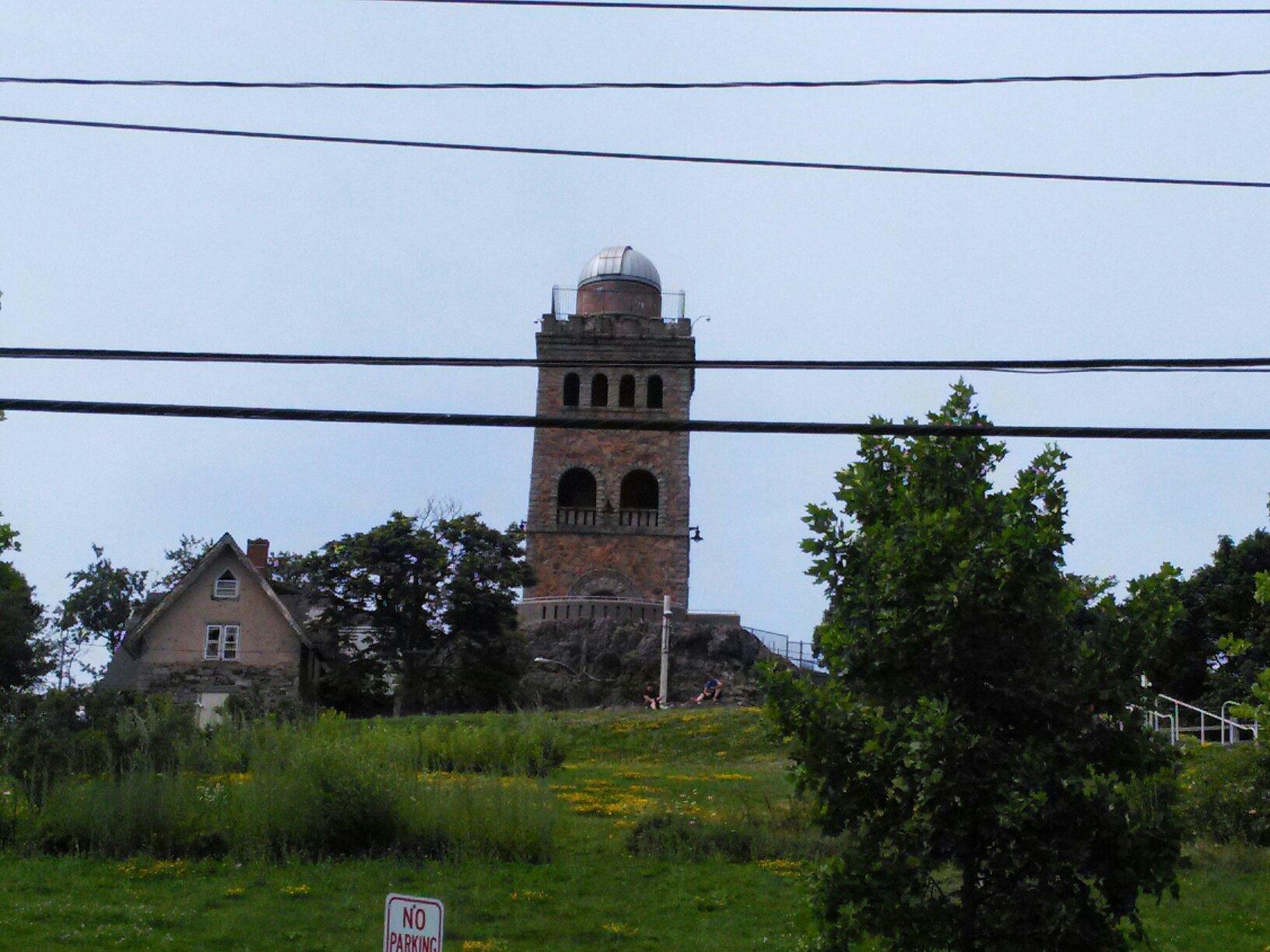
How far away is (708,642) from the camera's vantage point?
182ft

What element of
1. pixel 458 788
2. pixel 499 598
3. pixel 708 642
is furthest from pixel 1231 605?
pixel 458 788

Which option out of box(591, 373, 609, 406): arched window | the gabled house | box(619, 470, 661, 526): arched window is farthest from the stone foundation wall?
box(591, 373, 609, 406): arched window

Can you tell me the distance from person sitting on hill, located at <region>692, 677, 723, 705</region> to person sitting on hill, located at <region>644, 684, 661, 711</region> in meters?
1.23

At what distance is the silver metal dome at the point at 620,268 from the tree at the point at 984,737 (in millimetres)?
58532

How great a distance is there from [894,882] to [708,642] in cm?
4414

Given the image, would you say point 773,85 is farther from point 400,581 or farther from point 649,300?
point 649,300

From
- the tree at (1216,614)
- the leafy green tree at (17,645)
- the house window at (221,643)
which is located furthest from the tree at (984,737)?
the leafy green tree at (17,645)

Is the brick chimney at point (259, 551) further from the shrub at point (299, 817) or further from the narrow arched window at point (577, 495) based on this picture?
the shrub at point (299, 817)

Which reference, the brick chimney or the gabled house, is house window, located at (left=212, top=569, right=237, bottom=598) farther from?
the brick chimney

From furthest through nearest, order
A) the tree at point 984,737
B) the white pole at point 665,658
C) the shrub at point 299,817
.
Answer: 1. the white pole at point 665,658
2. the shrub at point 299,817
3. the tree at point 984,737

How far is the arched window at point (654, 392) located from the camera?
2623 inches

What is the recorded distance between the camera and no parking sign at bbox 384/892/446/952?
29.0 ft

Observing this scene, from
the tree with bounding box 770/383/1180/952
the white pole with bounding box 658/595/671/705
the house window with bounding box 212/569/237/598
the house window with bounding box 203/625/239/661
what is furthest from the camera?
the white pole with bounding box 658/595/671/705

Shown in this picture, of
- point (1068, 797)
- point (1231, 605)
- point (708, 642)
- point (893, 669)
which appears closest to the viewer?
point (1068, 797)
